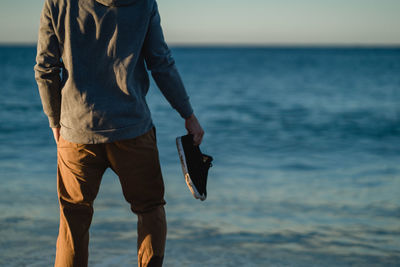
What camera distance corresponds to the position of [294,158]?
789cm

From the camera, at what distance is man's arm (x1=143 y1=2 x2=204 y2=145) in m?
2.20

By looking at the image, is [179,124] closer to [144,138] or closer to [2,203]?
[2,203]

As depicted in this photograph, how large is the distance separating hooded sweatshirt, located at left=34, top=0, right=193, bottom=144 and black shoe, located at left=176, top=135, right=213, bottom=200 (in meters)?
0.25

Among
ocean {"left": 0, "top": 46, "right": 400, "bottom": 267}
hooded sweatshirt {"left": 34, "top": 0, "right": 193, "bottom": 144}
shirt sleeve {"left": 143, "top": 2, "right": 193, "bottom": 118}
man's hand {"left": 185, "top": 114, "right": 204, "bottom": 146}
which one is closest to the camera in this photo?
hooded sweatshirt {"left": 34, "top": 0, "right": 193, "bottom": 144}

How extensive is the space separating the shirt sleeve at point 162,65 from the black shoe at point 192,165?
0.15 meters

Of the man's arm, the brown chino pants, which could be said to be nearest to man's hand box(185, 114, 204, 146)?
the man's arm

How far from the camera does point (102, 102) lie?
213cm

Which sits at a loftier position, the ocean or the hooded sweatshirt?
the hooded sweatshirt

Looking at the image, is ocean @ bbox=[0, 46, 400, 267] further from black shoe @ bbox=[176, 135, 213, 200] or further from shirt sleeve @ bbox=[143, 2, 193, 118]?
shirt sleeve @ bbox=[143, 2, 193, 118]

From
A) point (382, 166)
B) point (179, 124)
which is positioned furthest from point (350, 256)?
point (179, 124)

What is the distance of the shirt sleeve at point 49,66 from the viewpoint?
2.11m

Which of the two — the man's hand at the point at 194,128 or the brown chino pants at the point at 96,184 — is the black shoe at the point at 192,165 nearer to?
the man's hand at the point at 194,128

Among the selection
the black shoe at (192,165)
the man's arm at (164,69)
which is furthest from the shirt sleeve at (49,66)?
the black shoe at (192,165)

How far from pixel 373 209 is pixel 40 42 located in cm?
369
